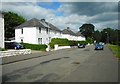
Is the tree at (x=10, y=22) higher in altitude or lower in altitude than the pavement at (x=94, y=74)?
higher

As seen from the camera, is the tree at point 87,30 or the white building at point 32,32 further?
the tree at point 87,30

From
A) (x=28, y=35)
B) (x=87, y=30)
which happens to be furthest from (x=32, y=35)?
(x=87, y=30)

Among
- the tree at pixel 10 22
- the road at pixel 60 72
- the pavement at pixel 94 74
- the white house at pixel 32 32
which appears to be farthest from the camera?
the tree at pixel 10 22

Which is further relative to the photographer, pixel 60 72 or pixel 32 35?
pixel 32 35

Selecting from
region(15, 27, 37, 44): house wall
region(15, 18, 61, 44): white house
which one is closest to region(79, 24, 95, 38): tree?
region(15, 18, 61, 44): white house

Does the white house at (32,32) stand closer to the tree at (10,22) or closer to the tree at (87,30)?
the tree at (10,22)

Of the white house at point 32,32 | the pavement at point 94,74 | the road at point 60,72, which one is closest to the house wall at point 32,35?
the white house at point 32,32

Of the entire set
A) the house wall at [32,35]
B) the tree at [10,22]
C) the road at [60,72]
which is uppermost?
the tree at [10,22]

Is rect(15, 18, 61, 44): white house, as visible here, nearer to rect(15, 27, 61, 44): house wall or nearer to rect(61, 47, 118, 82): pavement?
rect(15, 27, 61, 44): house wall

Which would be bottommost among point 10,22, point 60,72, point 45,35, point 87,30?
point 60,72

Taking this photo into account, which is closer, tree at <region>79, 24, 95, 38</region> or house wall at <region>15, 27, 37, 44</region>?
house wall at <region>15, 27, 37, 44</region>

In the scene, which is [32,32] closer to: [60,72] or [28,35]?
[28,35]

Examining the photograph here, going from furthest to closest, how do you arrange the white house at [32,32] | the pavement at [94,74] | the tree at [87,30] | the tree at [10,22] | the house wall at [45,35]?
the tree at [87,30]
the tree at [10,22]
the house wall at [45,35]
the white house at [32,32]
the pavement at [94,74]

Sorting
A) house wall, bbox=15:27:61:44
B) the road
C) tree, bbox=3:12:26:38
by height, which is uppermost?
tree, bbox=3:12:26:38
